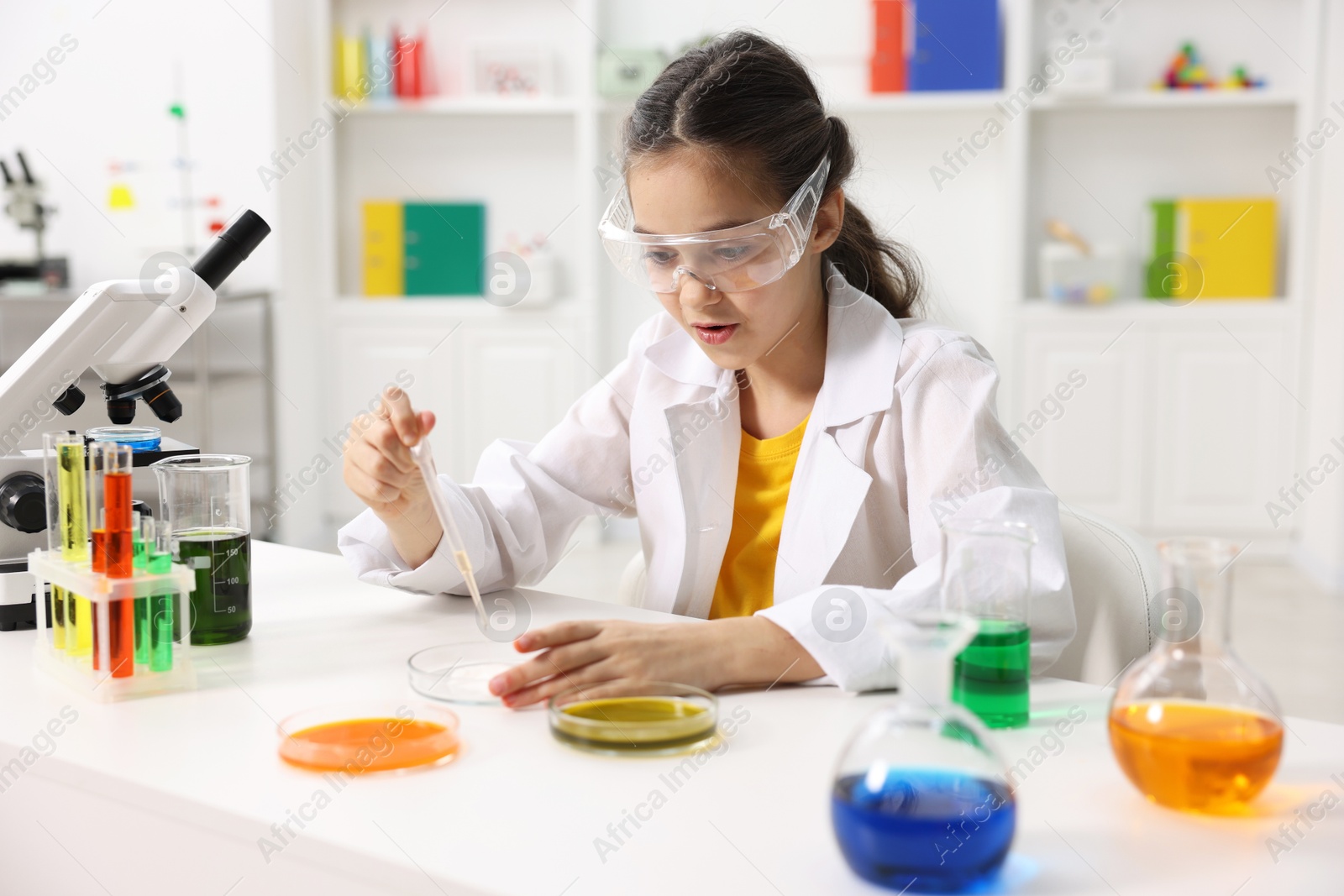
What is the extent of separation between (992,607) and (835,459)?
51 cm

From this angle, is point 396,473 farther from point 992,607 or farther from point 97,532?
point 992,607

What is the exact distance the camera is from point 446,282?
14.9ft

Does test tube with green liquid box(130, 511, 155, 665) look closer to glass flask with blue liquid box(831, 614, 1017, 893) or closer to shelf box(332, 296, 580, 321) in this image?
glass flask with blue liquid box(831, 614, 1017, 893)

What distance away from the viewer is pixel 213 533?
125cm

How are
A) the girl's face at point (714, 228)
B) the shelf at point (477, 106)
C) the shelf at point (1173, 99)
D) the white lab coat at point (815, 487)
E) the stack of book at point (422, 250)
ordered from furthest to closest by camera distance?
the stack of book at point (422, 250)
the shelf at point (477, 106)
the shelf at point (1173, 99)
the girl's face at point (714, 228)
the white lab coat at point (815, 487)

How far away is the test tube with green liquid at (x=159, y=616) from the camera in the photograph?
1.09 m

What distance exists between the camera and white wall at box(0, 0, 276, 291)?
13.6 feet

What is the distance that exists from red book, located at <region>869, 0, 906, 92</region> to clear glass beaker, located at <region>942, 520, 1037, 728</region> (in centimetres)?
358

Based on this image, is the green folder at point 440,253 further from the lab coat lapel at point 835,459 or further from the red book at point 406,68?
the lab coat lapel at point 835,459

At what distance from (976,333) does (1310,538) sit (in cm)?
131

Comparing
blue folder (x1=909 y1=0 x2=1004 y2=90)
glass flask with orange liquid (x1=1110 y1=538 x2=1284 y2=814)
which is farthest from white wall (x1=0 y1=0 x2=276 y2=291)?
glass flask with orange liquid (x1=1110 y1=538 x2=1284 y2=814)

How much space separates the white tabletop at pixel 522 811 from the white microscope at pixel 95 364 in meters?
0.18

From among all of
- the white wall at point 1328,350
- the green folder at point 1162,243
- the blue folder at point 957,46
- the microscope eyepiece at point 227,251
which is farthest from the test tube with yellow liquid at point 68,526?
the green folder at point 1162,243

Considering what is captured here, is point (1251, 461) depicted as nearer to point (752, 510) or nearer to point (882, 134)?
point (882, 134)
